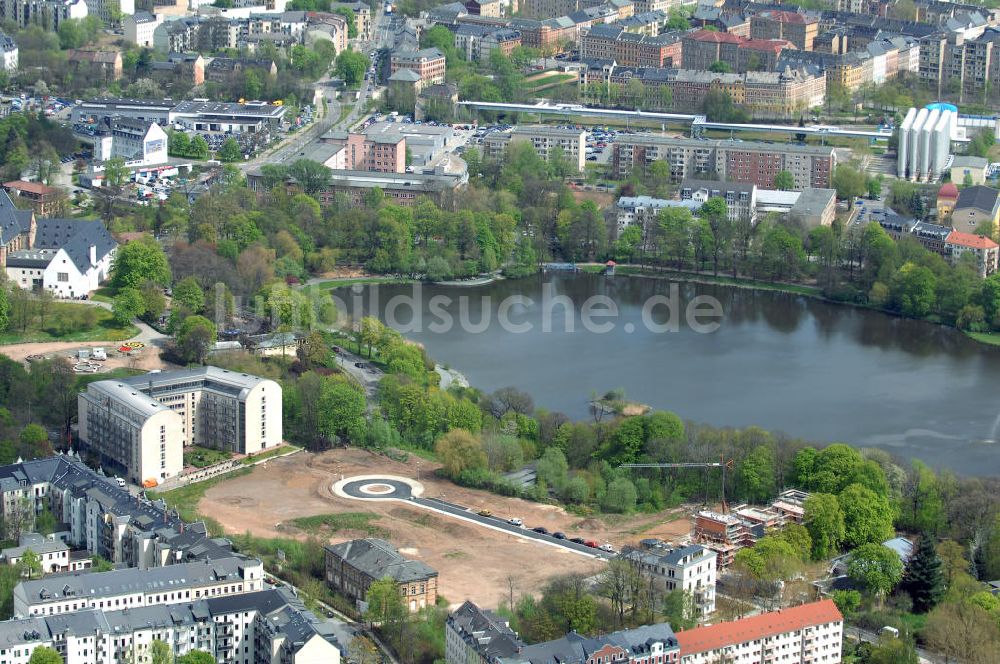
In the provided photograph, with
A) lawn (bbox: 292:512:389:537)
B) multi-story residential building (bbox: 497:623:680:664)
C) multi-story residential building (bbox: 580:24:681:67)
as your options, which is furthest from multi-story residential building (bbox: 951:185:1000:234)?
multi-story residential building (bbox: 497:623:680:664)

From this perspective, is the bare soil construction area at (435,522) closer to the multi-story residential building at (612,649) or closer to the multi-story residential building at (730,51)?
the multi-story residential building at (612,649)

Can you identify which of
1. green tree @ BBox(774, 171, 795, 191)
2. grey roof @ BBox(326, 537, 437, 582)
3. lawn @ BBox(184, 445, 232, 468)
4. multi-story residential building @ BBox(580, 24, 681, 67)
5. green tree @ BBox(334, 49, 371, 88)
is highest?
multi-story residential building @ BBox(580, 24, 681, 67)

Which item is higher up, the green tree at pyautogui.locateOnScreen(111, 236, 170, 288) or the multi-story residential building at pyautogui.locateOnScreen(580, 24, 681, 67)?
the multi-story residential building at pyautogui.locateOnScreen(580, 24, 681, 67)

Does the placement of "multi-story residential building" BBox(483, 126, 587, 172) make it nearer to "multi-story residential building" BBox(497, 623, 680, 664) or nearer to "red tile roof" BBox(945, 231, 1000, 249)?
"red tile roof" BBox(945, 231, 1000, 249)

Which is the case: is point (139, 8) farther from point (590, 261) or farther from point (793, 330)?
point (793, 330)

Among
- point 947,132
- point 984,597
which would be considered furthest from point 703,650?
point 947,132

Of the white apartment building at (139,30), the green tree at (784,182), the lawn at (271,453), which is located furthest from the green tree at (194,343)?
the white apartment building at (139,30)
